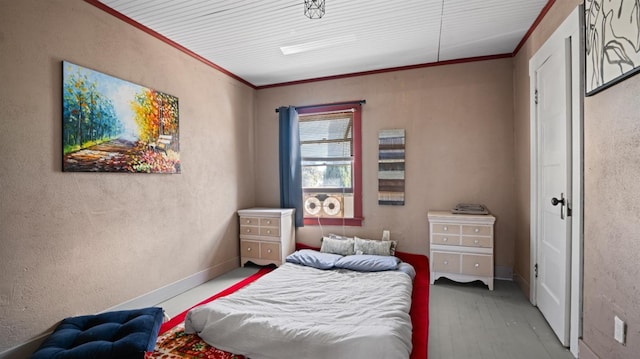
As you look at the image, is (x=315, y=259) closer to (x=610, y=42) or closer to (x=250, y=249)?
(x=250, y=249)

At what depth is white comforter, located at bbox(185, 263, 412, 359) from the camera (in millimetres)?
1647

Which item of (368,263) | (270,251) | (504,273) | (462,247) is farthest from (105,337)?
(504,273)

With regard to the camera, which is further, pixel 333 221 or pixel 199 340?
pixel 333 221

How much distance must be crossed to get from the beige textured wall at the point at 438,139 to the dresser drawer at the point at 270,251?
0.57 metres

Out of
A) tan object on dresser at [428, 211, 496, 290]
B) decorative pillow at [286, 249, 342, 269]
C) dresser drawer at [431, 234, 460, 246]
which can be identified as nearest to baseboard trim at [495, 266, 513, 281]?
tan object on dresser at [428, 211, 496, 290]

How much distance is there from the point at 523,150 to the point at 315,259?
8.28 feet

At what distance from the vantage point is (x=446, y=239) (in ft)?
10.5

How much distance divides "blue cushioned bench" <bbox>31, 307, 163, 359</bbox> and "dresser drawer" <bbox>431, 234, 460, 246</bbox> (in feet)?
8.96

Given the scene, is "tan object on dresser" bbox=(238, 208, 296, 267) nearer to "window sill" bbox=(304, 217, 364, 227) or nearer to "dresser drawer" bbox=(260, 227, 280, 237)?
"dresser drawer" bbox=(260, 227, 280, 237)

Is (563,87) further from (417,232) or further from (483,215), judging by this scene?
(417,232)

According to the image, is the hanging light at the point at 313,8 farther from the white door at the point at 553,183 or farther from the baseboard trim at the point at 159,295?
the baseboard trim at the point at 159,295

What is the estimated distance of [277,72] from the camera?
389 centimetres

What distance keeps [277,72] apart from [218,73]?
0.76m

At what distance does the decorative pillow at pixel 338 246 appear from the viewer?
3.62 meters
